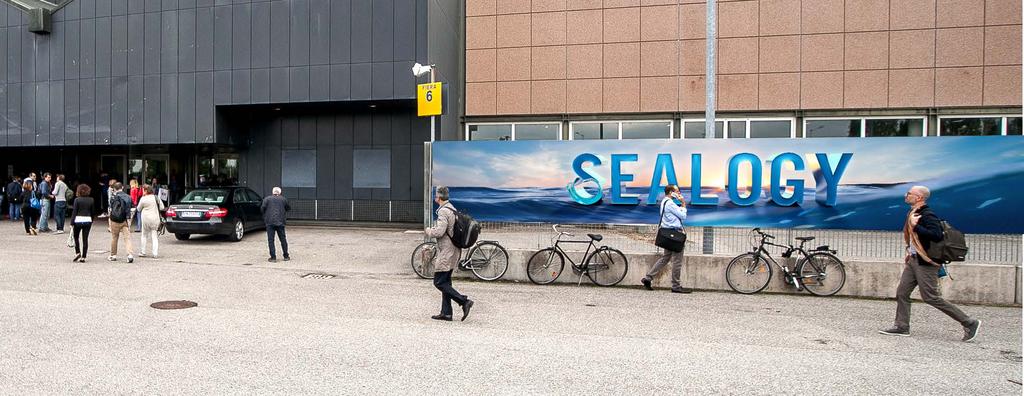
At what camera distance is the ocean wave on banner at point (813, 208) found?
9672 millimetres

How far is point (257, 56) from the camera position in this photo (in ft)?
61.3

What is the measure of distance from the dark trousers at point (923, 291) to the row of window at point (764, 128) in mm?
12126

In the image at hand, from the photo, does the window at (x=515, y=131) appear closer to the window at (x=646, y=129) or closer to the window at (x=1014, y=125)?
the window at (x=646, y=129)

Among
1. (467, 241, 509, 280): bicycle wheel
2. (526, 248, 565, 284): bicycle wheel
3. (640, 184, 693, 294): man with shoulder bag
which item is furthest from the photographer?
(467, 241, 509, 280): bicycle wheel

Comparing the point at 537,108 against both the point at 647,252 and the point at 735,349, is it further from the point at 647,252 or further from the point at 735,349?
the point at 735,349

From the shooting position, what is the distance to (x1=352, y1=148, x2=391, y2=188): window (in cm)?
2008

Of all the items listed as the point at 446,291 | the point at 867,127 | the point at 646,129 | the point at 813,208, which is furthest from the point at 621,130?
the point at 446,291

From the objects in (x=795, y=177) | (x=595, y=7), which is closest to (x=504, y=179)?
(x=795, y=177)

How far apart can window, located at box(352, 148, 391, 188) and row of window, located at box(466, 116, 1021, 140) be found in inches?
114

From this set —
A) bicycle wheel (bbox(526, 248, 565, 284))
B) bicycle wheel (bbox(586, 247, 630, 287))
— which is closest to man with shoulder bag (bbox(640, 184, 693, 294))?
bicycle wheel (bbox(586, 247, 630, 287))

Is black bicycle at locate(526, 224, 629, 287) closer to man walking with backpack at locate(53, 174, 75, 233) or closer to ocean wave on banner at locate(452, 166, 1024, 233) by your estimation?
ocean wave on banner at locate(452, 166, 1024, 233)

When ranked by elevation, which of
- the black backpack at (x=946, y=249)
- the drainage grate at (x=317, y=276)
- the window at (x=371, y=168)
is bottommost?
the drainage grate at (x=317, y=276)

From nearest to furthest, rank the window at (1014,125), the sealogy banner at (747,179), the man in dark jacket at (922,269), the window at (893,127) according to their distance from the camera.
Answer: the man in dark jacket at (922,269) < the sealogy banner at (747,179) < the window at (1014,125) < the window at (893,127)

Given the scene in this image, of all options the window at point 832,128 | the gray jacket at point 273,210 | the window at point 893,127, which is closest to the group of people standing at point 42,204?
the gray jacket at point 273,210
